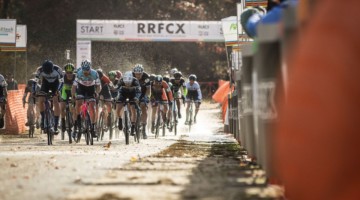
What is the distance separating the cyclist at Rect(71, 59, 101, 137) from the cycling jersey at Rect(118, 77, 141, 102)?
1.55 metres

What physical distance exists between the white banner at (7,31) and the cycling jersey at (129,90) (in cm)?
1341

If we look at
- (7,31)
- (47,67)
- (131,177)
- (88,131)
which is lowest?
(131,177)

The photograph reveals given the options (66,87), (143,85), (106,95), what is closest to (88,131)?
(66,87)

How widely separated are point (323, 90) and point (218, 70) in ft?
170

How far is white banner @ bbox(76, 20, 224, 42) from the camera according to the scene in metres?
46.7

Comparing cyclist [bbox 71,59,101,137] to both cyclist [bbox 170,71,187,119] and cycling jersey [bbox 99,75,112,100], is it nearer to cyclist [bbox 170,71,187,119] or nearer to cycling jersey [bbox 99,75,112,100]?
cycling jersey [bbox 99,75,112,100]

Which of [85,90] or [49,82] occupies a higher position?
[49,82]

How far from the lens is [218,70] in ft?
192

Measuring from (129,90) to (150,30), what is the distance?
25.5 metres

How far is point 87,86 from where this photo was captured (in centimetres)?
2042

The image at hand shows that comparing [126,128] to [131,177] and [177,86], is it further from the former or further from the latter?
[177,86]

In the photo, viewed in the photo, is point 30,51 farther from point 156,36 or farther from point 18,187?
point 18,187

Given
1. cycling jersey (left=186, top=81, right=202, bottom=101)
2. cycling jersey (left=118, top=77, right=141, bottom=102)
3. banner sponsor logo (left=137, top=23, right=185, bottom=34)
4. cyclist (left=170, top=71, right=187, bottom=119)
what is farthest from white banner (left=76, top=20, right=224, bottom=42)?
cycling jersey (left=118, top=77, right=141, bottom=102)

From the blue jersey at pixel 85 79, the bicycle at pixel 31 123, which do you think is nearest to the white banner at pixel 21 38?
the bicycle at pixel 31 123
